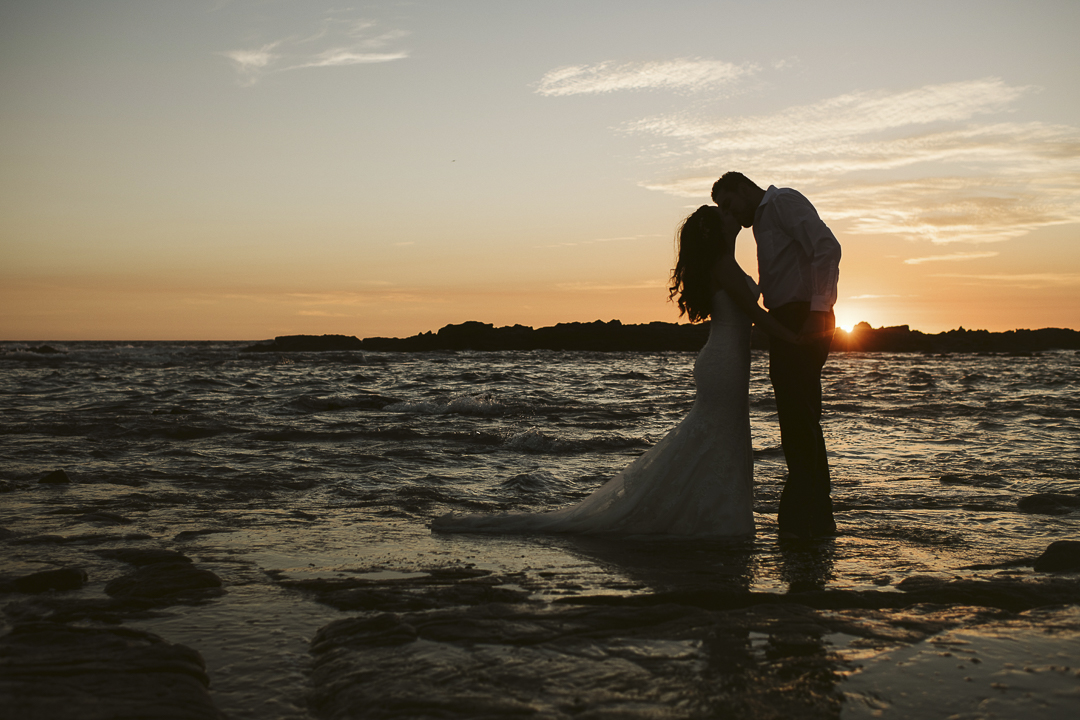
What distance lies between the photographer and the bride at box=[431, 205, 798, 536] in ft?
15.4

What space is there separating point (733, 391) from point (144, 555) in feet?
11.8

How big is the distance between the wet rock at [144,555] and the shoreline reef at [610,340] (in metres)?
54.7

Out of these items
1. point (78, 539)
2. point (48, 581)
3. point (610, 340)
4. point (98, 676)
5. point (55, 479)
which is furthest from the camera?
point (610, 340)

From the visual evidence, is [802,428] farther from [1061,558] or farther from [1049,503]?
[1049,503]

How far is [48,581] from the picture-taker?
3.26m

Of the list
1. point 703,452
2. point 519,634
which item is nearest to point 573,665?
point 519,634

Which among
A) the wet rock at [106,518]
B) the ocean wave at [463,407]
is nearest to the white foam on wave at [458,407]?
the ocean wave at [463,407]

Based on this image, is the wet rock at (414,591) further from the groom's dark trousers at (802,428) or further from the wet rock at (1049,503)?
the wet rock at (1049,503)

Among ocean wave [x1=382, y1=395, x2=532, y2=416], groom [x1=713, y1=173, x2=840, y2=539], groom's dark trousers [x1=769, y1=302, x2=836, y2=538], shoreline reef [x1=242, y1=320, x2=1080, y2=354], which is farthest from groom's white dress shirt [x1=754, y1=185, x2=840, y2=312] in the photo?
shoreline reef [x1=242, y1=320, x2=1080, y2=354]

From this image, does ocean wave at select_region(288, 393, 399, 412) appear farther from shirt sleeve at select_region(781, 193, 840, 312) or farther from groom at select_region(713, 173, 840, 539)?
shirt sleeve at select_region(781, 193, 840, 312)

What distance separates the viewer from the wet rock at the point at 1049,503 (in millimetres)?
5125

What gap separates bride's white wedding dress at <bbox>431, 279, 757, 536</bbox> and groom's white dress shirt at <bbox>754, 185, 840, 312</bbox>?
334 mm

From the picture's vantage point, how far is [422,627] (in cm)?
278

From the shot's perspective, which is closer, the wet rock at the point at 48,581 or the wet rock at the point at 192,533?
the wet rock at the point at 48,581
